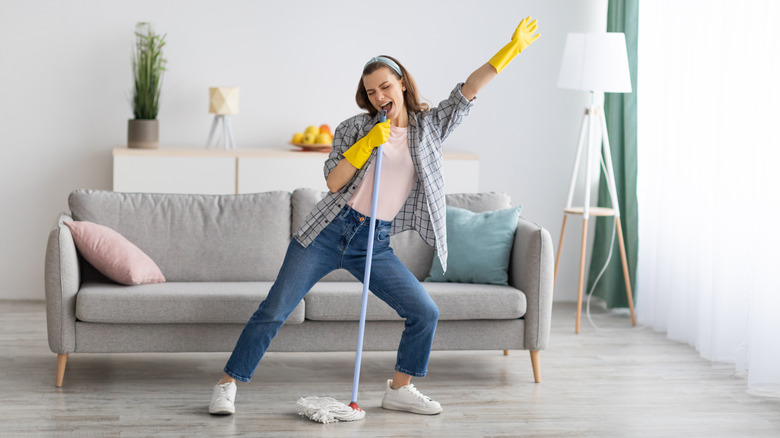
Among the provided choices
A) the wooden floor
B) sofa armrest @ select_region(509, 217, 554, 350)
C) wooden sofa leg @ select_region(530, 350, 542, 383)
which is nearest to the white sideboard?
the wooden floor

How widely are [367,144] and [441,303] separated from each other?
2.81ft

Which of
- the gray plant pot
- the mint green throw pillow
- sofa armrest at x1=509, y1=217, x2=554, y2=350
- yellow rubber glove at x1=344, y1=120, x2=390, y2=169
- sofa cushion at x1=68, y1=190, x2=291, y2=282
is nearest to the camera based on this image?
yellow rubber glove at x1=344, y1=120, x2=390, y2=169

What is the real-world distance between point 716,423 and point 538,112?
262 centimetres

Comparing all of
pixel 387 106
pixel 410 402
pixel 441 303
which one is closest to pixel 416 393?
pixel 410 402

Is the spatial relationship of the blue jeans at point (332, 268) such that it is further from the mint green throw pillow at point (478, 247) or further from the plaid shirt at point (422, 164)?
the mint green throw pillow at point (478, 247)

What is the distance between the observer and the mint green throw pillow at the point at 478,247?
3730mm

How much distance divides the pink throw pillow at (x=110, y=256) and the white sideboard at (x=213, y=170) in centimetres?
120

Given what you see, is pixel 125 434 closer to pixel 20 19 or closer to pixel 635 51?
pixel 20 19

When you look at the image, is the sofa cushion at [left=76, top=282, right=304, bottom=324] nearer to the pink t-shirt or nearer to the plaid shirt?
the plaid shirt

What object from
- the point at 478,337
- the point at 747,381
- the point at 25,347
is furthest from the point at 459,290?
the point at 25,347

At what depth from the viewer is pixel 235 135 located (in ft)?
17.2

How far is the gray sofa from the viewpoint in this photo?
3357 millimetres

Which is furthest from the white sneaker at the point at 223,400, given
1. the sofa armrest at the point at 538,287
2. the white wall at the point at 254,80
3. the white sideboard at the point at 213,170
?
the white wall at the point at 254,80

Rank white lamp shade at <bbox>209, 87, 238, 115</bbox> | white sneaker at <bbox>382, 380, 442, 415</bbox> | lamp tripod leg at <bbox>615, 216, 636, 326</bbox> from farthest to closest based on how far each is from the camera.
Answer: white lamp shade at <bbox>209, 87, 238, 115</bbox>, lamp tripod leg at <bbox>615, 216, 636, 326</bbox>, white sneaker at <bbox>382, 380, 442, 415</bbox>
